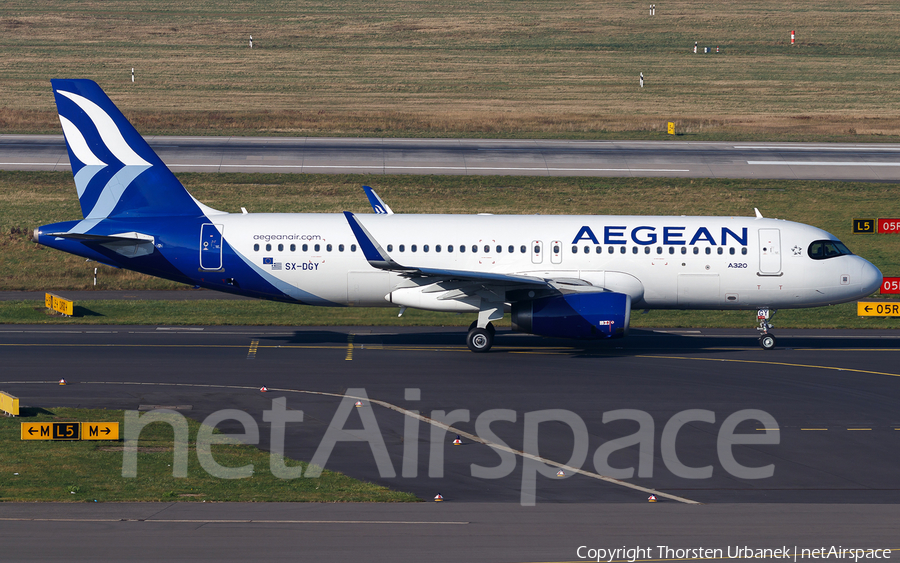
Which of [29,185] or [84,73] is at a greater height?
[84,73]

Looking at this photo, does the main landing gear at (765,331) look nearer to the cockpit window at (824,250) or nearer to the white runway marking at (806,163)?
the cockpit window at (824,250)

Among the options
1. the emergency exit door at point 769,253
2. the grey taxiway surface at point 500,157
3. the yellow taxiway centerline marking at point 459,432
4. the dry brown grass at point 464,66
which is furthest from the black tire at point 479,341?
the dry brown grass at point 464,66

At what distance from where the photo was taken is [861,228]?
5281cm

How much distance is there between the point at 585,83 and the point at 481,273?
6838 cm

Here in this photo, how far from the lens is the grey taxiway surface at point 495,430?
59.4ft

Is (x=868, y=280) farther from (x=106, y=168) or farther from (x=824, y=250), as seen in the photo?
(x=106, y=168)

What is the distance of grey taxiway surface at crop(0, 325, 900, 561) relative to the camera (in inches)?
713

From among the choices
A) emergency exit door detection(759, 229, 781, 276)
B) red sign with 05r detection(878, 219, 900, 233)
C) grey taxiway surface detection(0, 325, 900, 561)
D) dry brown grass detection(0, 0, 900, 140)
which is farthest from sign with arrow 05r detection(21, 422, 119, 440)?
dry brown grass detection(0, 0, 900, 140)

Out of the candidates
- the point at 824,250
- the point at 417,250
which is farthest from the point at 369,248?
the point at 824,250

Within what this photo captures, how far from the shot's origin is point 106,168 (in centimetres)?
3575

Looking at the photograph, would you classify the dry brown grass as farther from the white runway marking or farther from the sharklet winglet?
the sharklet winglet

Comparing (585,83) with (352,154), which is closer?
(352,154)

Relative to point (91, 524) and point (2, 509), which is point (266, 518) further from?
point (2, 509)

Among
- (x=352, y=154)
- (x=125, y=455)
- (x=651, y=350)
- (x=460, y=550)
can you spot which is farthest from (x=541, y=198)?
(x=460, y=550)
